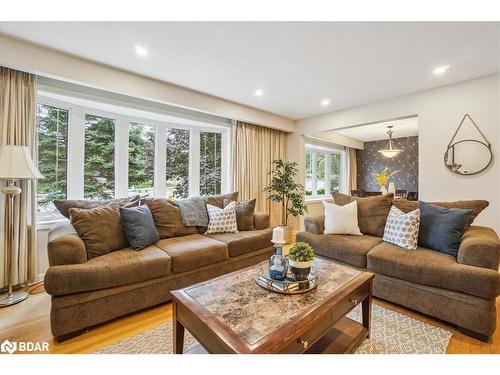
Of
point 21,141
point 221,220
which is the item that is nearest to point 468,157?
point 221,220

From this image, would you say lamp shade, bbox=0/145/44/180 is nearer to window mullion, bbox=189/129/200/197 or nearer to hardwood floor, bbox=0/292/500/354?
hardwood floor, bbox=0/292/500/354

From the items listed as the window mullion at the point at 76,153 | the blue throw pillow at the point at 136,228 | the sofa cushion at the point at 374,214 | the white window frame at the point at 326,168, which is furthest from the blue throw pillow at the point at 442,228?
the window mullion at the point at 76,153

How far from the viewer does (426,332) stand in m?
1.76

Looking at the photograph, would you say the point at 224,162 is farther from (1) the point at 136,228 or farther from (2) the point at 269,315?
(2) the point at 269,315

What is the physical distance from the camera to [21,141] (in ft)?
7.79

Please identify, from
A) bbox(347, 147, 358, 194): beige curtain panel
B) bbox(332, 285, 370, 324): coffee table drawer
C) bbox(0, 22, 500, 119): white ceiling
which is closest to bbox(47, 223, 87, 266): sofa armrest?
bbox(0, 22, 500, 119): white ceiling

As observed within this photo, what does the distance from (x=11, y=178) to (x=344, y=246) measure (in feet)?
10.3

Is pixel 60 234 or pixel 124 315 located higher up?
pixel 60 234

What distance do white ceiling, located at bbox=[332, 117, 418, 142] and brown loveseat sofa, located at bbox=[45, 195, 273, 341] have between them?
4067 millimetres

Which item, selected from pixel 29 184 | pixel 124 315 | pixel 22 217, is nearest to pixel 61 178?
pixel 29 184
